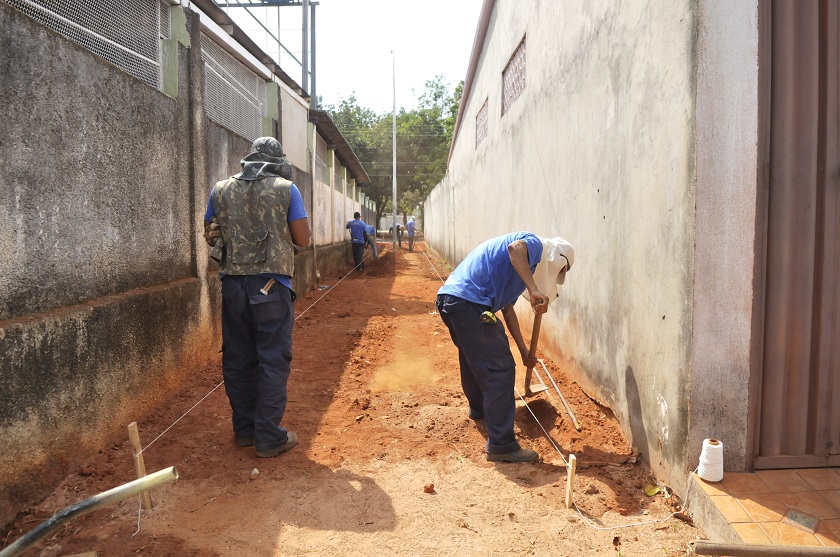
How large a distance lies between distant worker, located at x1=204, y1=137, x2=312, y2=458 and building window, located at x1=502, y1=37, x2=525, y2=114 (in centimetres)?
415

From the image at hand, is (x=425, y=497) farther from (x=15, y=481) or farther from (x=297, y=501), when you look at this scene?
(x=15, y=481)

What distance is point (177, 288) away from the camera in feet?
14.5

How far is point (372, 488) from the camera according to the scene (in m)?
3.02

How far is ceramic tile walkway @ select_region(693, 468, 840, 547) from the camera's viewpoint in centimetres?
220

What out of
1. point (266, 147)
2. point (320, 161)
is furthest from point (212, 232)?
point (320, 161)

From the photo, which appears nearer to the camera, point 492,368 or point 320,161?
point 492,368

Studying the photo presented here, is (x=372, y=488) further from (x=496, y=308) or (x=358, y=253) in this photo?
(x=358, y=253)

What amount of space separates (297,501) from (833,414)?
262 centimetres

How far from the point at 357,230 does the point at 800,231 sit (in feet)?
43.1

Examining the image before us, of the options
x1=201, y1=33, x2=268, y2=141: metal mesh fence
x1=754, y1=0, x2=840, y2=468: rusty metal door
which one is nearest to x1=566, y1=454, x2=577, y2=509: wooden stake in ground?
x1=754, y1=0, x2=840, y2=468: rusty metal door

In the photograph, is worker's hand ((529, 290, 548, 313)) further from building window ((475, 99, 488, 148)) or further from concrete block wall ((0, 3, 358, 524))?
building window ((475, 99, 488, 148))

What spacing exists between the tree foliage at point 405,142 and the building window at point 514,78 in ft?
96.7

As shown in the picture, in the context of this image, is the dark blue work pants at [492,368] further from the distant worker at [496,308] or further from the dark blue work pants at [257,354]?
the dark blue work pants at [257,354]

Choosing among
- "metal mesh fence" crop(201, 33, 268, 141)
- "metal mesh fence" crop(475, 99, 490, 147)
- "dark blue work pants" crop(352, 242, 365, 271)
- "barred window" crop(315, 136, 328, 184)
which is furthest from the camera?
"dark blue work pants" crop(352, 242, 365, 271)
